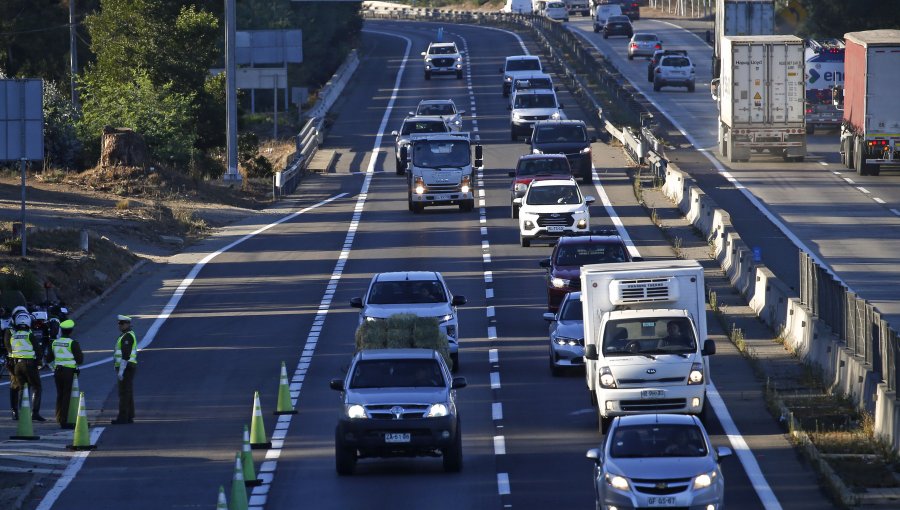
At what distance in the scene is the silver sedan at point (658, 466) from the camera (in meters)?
16.0

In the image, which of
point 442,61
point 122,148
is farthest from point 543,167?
point 442,61

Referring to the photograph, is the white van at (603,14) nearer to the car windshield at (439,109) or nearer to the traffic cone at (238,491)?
the car windshield at (439,109)

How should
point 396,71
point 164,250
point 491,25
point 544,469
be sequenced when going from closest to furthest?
point 544,469 < point 164,250 < point 396,71 < point 491,25

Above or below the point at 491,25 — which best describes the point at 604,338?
below

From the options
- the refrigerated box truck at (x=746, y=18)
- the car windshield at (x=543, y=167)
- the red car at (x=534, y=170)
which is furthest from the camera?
the refrigerated box truck at (x=746, y=18)

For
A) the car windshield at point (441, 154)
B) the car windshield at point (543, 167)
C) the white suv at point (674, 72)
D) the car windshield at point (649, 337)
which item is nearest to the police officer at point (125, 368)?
the car windshield at point (649, 337)

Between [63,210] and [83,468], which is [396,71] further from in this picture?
[83,468]

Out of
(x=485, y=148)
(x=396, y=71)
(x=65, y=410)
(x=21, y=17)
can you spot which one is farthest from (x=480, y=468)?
(x=396, y=71)

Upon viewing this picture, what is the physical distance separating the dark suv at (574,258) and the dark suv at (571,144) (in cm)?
1929

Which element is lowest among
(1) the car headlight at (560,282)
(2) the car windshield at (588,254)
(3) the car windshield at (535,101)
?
(1) the car headlight at (560,282)

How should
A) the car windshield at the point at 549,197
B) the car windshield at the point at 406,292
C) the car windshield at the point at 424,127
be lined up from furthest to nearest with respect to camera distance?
the car windshield at the point at 424,127 → the car windshield at the point at 549,197 → the car windshield at the point at 406,292

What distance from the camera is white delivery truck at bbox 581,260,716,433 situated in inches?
836

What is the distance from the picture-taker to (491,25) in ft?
443

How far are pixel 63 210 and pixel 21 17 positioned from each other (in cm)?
3554
